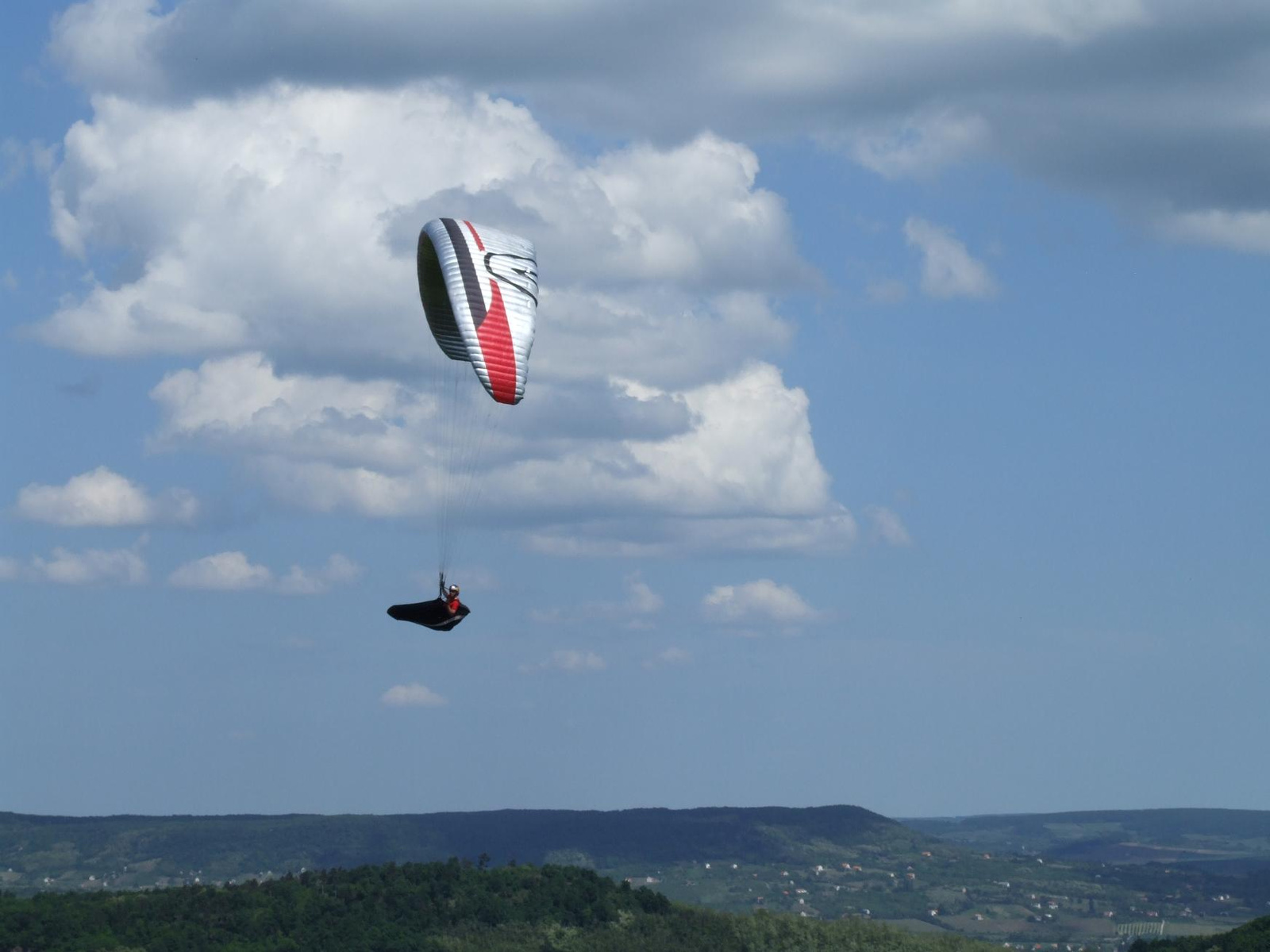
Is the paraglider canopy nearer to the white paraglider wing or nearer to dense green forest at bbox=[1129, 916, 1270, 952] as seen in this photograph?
the white paraglider wing

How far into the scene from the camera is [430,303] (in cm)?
7644

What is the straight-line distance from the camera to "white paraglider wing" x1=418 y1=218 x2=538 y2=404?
65.6m

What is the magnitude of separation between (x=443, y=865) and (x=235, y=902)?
23.9m

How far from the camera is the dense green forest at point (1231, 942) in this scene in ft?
477

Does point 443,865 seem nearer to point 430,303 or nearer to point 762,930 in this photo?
point 762,930

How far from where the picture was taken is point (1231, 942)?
147625 mm

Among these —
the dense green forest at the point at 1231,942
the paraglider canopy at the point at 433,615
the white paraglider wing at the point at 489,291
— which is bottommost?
the dense green forest at the point at 1231,942

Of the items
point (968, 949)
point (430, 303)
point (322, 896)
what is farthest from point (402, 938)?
point (430, 303)

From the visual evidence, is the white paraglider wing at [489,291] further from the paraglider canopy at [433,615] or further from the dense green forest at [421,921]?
the dense green forest at [421,921]

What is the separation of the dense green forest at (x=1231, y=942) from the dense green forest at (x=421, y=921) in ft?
58.2

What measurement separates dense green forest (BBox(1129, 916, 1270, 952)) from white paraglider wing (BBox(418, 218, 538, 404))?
10136 centimetres

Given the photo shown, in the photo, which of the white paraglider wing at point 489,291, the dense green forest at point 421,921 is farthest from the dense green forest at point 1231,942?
the white paraglider wing at point 489,291

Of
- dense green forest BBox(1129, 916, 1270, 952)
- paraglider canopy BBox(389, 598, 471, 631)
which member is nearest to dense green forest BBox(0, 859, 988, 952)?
dense green forest BBox(1129, 916, 1270, 952)

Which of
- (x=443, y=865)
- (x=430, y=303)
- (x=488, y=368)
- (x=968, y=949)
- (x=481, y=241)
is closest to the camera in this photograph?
(x=488, y=368)
